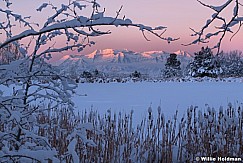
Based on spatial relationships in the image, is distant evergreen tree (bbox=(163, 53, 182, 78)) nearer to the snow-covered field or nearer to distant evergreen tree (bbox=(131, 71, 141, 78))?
distant evergreen tree (bbox=(131, 71, 141, 78))

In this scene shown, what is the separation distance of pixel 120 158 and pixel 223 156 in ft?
3.74

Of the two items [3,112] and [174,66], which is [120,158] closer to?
[3,112]

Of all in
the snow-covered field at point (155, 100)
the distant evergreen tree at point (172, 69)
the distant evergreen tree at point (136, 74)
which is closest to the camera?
the snow-covered field at point (155, 100)

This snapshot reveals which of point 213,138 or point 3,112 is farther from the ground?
point 3,112

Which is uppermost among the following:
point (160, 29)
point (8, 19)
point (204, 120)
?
point (8, 19)

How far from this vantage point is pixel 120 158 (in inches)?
146

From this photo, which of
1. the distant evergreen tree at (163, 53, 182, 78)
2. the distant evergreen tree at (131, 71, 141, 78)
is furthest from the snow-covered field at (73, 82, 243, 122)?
the distant evergreen tree at (163, 53, 182, 78)

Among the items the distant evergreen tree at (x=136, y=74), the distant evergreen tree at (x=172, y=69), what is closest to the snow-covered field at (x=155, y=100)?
the distant evergreen tree at (x=136, y=74)

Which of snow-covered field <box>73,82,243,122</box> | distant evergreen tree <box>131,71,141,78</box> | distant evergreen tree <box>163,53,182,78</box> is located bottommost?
snow-covered field <box>73,82,243,122</box>

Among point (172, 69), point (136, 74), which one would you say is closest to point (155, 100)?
point (136, 74)

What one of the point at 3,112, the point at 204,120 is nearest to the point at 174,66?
the point at 204,120

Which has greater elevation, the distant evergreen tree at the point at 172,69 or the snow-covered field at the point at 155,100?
the distant evergreen tree at the point at 172,69

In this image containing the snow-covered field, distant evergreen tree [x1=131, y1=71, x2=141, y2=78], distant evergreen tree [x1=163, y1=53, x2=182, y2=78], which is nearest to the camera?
the snow-covered field

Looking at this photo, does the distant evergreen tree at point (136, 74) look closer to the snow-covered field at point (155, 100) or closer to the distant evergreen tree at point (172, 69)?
the distant evergreen tree at point (172, 69)
